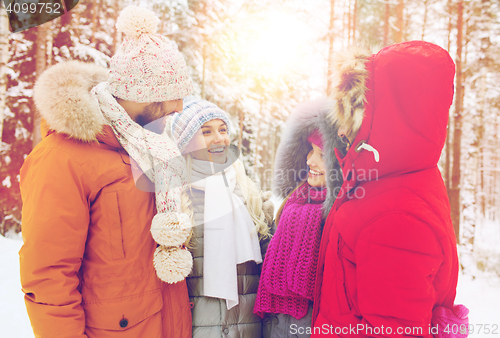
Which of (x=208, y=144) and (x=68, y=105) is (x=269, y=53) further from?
(x=68, y=105)

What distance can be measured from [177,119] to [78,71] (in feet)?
2.64

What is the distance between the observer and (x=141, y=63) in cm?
133

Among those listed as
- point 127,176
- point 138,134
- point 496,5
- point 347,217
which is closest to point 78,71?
point 138,134

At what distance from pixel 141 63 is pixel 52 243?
2.86 feet

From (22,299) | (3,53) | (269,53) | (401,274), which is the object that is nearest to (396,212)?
(401,274)

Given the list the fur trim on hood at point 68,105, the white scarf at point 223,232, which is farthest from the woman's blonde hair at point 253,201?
the fur trim on hood at point 68,105

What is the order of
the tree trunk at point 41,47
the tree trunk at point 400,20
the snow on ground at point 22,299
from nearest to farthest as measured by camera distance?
1. the snow on ground at point 22,299
2. the tree trunk at point 41,47
3. the tree trunk at point 400,20

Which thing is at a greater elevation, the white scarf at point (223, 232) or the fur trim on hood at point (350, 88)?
the fur trim on hood at point (350, 88)

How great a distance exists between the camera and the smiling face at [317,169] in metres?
1.85

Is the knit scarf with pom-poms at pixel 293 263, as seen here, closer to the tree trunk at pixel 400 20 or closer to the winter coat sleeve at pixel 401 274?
the winter coat sleeve at pixel 401 274

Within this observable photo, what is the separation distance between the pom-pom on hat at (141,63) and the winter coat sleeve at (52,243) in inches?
16.3

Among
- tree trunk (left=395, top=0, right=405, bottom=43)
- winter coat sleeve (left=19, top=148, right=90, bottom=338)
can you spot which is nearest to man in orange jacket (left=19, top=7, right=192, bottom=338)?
winter coat sleeve (left=19, top=148, right=90, bottom=338)

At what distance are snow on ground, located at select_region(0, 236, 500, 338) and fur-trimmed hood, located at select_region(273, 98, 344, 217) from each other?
291 cm

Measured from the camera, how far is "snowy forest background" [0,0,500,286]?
3.74 metres
